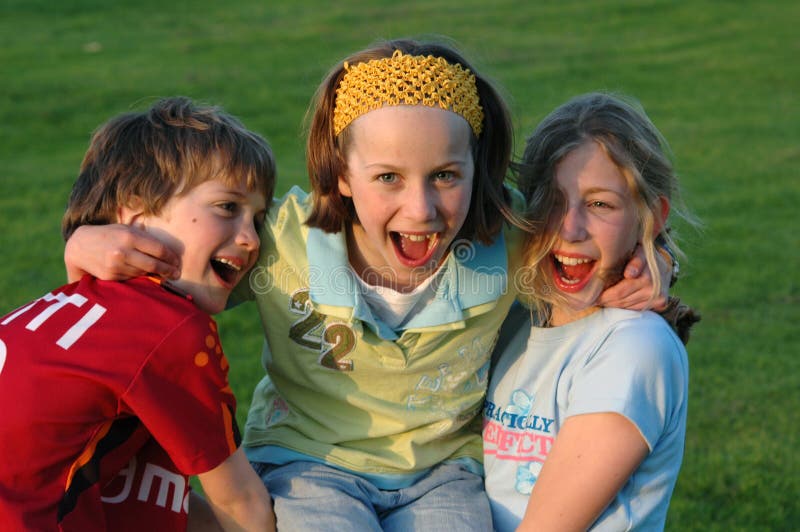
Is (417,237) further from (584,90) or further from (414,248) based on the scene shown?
(584,90)

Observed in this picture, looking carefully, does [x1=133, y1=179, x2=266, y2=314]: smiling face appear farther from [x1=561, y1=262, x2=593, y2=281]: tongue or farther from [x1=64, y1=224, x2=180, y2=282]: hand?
[x1=561, y1=262, x2=593, y2=281]: tongue

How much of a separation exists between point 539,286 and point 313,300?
27.8 inches

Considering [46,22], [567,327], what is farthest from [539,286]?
[46,22]

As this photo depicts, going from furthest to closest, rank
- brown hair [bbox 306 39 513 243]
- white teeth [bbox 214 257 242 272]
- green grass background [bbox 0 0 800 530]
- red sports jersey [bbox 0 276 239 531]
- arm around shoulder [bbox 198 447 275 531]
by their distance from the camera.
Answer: green grass background [bbox 0 0 800 530] < brown hair [bbox 306 39 513 243] < white teeth [bbox 214 257 242 272] < arm around shoulder [bbox 198 447 275 531] < red sports jersey [bbox 0 276 239 531]

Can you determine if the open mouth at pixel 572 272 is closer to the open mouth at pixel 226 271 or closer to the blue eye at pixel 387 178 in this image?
the blue eye at pixel 387 178

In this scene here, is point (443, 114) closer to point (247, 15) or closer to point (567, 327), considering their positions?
point (567, 327)

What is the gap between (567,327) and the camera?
321 cm

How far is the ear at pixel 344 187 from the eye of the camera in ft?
10.5

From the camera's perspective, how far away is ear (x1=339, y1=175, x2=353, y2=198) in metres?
3.20

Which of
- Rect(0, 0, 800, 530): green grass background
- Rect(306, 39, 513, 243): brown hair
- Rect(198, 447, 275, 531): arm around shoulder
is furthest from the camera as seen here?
Rect(0, 0, 800, 530): green grass background

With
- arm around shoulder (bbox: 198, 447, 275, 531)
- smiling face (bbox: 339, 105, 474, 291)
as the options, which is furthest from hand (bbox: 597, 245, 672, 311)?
→ arm around shoulder (bbox: 198, 447, 275, 531)

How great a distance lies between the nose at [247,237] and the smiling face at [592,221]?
2.95 ft

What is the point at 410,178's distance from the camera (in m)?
2.98

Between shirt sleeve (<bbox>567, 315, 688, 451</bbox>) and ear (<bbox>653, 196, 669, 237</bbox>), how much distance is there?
35 cm
